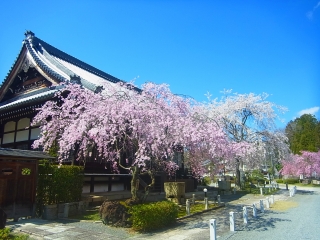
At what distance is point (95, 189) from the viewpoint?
1598cm

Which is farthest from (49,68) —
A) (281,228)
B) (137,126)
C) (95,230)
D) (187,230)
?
(281,228)

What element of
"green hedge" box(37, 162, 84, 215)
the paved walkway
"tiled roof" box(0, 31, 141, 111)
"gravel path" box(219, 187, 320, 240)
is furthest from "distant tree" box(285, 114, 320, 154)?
"green hedge" box(37, 162, 84, 215)

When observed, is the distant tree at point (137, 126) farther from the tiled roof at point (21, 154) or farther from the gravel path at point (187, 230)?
the gravel path at point (187, 230)

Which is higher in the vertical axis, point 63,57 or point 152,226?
point 63,57

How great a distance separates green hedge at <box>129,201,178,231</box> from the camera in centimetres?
940

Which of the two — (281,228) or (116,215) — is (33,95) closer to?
(116,215)

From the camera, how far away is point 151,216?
9.68 metres

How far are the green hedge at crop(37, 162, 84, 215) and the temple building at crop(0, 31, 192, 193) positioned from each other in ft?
9.75

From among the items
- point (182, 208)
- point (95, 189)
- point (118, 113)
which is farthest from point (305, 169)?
point (118, 113)

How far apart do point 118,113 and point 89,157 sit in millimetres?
5842

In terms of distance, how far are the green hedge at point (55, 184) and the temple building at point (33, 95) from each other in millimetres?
2971

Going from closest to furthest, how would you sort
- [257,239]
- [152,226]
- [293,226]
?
[257,239] → [152,226] → [293,226]

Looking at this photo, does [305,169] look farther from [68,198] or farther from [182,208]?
[68,198]

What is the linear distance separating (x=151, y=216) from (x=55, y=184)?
512 centimetres
